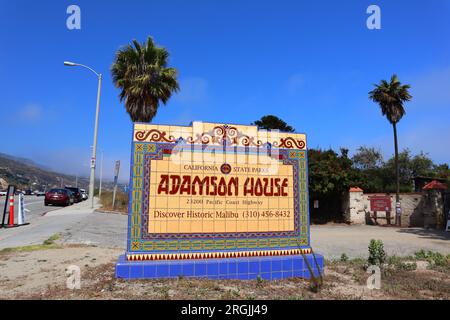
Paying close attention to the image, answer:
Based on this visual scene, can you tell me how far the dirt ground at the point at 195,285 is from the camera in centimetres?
505

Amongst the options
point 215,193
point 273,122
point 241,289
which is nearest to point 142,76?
point 215,193

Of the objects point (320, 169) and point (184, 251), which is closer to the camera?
point (184, 251)

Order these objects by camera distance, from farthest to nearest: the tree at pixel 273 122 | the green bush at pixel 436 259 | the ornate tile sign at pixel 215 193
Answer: the tree at pixel 273 122 < the green bush at pixel 436 259 < the ornate tile sign at pixel 215 193

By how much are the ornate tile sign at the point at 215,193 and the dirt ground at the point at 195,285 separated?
0.65m

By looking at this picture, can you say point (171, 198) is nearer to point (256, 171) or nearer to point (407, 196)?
point (256, 171)

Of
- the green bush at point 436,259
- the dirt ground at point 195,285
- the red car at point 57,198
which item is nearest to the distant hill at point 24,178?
the red car at point 57,198

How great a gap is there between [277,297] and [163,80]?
17804 mm

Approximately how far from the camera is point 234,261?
6.01 meters

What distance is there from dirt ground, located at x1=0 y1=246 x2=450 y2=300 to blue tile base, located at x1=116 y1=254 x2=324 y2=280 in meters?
0.15

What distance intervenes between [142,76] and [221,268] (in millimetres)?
16327

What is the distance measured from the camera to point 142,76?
789 inches

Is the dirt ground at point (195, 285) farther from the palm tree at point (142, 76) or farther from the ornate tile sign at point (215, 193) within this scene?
the palm tree at point (142, 76)

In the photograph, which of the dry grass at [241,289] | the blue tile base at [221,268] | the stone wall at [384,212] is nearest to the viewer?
the dry grass at [241,289]

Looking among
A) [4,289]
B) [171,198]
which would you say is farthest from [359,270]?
[4,289]
